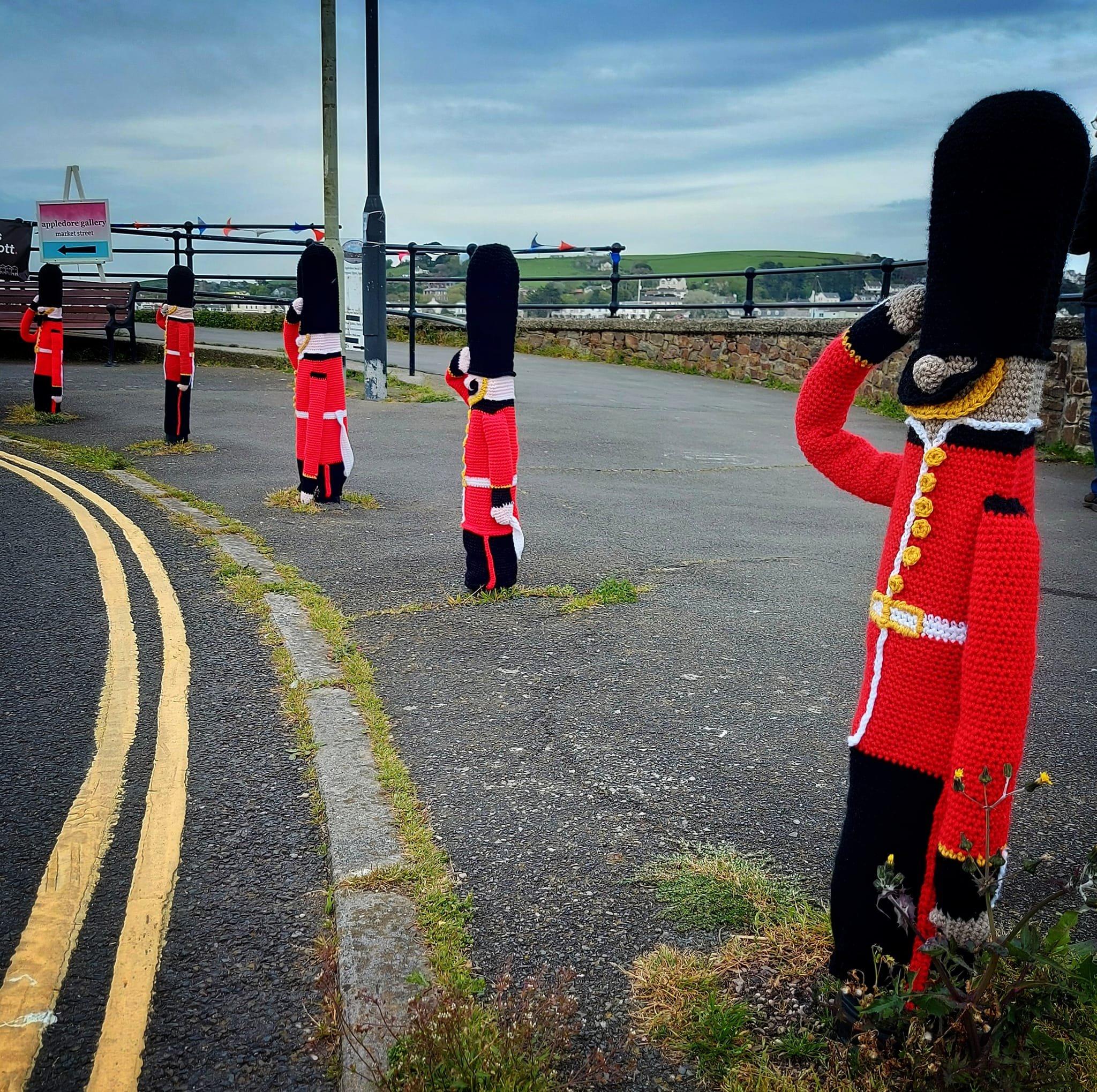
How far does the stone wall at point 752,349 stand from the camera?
11320mm

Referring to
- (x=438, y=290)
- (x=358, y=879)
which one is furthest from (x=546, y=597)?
(x=438, y=290)

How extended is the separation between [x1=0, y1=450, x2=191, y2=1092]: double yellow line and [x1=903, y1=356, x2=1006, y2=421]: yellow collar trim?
2.26 m

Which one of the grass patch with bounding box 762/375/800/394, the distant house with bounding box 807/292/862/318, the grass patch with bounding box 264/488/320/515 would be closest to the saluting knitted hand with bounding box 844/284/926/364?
the grass patch with bounding box 264/488/320/515

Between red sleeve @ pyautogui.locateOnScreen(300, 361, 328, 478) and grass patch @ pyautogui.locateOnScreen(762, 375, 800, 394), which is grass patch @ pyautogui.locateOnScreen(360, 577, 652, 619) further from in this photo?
grass patch @ pyautogui.locateOnScreen(762, 375, 800, 394)

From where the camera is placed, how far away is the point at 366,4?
1334cm

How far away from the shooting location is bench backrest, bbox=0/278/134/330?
18.1 meters

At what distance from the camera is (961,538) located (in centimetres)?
Answer: 222

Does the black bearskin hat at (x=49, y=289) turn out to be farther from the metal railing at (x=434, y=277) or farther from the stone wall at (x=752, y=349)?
the stone wall at (x=752, y=349)

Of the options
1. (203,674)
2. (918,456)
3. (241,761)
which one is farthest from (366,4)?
(918,456)

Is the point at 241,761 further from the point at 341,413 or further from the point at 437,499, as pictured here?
the point at 437,499

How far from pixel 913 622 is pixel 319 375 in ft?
20.5

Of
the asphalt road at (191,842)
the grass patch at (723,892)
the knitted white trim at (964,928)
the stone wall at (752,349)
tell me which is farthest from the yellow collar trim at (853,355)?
the stone wall at (752,349)

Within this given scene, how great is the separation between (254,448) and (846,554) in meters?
6.36

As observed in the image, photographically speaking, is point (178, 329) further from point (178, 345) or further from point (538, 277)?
point (538, 277)
